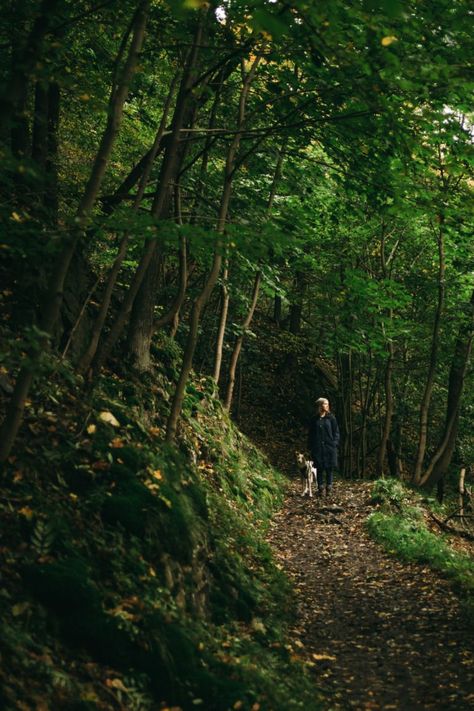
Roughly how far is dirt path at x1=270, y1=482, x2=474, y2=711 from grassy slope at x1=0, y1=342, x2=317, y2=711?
0.38 m

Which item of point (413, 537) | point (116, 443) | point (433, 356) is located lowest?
point (413, 537)

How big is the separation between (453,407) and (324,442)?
18.8 ft

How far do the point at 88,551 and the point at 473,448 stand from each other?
2036cm

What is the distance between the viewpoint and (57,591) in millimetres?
4180

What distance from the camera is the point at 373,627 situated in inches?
268

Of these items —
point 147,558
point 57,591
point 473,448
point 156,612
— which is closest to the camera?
point 57,591

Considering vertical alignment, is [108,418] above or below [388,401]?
below

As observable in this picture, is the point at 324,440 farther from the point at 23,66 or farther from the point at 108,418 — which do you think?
the point at 23,66

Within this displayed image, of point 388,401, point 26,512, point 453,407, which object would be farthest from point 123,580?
point 453,407

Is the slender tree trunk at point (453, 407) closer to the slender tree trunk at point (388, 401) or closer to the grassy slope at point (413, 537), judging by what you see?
the slender tree trunk at point (388, 401)

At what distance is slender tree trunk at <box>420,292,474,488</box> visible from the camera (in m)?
17.1

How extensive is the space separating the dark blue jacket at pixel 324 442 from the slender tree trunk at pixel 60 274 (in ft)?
31.6

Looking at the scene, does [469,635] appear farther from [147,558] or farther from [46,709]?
[46,709]

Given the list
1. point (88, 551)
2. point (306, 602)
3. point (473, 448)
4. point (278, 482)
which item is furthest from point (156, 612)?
point (473, 448)
